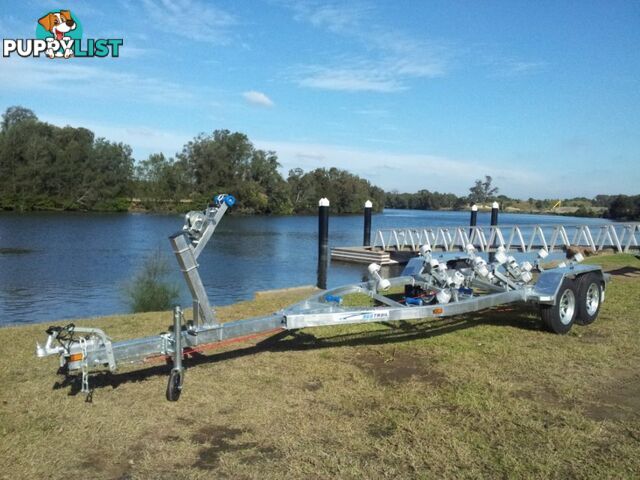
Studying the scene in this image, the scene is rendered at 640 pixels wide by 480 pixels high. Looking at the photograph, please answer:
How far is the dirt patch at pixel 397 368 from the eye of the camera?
538 centimetres

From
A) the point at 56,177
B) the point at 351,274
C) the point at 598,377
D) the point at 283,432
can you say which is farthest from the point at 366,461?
the point at 56,177

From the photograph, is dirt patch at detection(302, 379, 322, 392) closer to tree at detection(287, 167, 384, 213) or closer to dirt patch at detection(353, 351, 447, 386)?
dirt patch at detection(353, 351, 447, 386)

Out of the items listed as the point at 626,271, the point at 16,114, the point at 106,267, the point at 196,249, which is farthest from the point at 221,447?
the point at 16,114

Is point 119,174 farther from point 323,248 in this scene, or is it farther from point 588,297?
point 588,297

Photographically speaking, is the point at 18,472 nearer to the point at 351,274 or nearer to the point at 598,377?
the point at 598,377

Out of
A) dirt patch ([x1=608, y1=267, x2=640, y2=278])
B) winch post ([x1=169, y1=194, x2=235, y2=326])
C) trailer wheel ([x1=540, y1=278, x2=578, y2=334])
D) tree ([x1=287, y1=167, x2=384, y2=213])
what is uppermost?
tree ([x1=287, y1=167, x2=384, y2=213])

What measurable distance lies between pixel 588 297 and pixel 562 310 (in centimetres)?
80

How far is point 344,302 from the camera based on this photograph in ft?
30.2

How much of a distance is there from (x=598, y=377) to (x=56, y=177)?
228ft

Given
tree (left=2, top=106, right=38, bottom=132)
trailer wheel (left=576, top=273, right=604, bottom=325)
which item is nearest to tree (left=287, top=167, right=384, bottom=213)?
tree (left=2, top=106, right=38, bottom=132)

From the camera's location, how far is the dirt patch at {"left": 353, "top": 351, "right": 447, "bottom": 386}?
538cm

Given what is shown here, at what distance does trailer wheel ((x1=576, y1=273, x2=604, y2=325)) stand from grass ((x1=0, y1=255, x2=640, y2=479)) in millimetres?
678

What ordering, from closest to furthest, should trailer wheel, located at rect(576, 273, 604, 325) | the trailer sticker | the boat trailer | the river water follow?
the boat trailer, the trailer sticker, trailer wheel, located at rect(576, 273, 604, 325), the river water

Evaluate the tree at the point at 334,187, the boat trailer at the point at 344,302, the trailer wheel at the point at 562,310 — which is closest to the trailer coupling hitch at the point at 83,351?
the boat trailer at the point at 344,302
